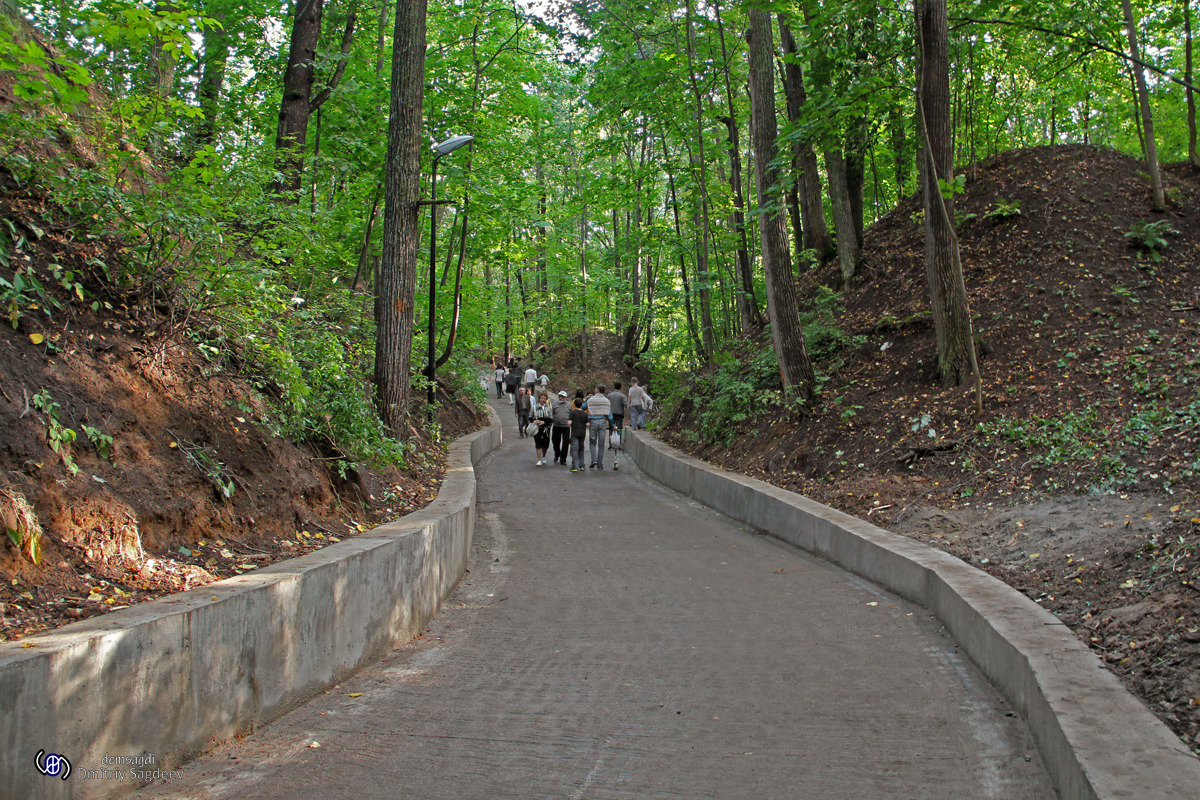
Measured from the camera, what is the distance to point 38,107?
5.22 m

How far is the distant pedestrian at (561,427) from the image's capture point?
18688 millimetres

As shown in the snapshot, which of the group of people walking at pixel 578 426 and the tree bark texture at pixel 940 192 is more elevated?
the tree bark texture at pixel 940 192

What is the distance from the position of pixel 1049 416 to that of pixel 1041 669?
646 cm

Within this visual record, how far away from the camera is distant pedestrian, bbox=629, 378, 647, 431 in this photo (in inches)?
896

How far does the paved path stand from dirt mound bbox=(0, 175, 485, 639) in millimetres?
1103

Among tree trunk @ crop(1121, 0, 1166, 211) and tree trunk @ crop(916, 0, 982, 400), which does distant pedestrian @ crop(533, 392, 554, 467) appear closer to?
tree trunk @ crop(916, 0, 982, 400)

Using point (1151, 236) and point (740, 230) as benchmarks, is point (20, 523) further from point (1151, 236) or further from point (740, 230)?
point (740, 230)

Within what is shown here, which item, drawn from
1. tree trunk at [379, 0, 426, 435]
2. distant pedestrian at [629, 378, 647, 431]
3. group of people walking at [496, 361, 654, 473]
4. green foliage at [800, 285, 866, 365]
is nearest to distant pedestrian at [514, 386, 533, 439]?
distant pedestrian at [629, 378, 647, 431]

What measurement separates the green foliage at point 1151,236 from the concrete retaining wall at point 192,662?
13.1 meters

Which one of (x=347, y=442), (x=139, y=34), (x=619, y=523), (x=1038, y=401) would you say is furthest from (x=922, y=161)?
(x=139, y=34)

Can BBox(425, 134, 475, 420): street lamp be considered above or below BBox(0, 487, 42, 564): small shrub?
above

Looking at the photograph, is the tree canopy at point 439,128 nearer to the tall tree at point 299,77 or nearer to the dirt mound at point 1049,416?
the tall tree at point 299,77

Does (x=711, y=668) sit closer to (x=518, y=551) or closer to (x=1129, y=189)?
(x=518, y=551)

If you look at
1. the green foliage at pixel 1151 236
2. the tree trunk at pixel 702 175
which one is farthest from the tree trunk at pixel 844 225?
the green foliage at pixel 1151 236
